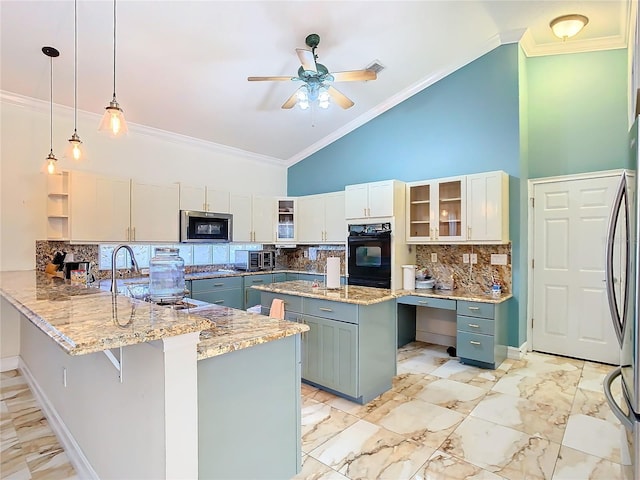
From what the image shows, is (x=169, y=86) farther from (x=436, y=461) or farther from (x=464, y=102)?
(x=436, y=461)

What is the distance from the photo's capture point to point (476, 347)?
12.4 feet

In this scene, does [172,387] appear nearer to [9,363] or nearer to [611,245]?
[611,245]

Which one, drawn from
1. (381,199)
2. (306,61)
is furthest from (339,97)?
(381,199)

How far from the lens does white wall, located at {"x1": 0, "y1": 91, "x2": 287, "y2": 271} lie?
3668mm

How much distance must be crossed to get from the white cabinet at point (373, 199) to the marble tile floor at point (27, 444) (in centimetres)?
387

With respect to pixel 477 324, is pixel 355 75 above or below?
above

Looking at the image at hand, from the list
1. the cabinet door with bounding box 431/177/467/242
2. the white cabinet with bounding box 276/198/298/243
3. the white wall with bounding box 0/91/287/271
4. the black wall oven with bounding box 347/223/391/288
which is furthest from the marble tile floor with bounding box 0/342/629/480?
the white cabinet with bounding box 276/198/298/243

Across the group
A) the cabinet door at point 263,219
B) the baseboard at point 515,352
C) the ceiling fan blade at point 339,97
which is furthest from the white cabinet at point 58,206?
the baseboard at point 515,352

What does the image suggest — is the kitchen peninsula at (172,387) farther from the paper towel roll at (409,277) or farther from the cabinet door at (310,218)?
the cabinet door at (310,218)

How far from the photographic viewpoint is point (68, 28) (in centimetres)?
298

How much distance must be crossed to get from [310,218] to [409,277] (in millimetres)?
2062

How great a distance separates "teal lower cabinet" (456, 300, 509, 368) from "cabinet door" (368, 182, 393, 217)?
1475 millimetres

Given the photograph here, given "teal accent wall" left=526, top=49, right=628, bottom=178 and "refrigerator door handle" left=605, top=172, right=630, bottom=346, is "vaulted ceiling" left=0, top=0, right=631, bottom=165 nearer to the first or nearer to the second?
"teal accent wall" left=526, top=49, right=628, bottom=178

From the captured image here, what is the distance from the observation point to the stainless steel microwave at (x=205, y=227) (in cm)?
472
